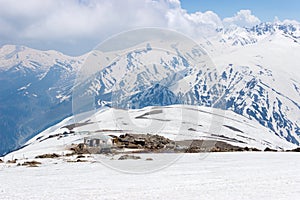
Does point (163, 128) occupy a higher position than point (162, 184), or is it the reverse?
point (163, 128)

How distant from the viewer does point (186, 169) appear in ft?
103

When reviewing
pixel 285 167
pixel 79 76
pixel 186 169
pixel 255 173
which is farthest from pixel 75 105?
pixel 285 167

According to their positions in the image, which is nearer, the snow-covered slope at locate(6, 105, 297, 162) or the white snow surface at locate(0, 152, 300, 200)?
the white snow surface at locate(0, 152, 300, 200)

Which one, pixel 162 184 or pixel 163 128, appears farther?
pixel 163 128

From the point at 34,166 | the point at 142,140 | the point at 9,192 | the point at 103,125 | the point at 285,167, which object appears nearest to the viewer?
the point at 9,192

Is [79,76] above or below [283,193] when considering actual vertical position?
above

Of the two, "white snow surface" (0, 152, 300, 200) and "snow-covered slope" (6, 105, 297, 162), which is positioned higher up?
"snow-covered slope" (6, 105, 297, 162)

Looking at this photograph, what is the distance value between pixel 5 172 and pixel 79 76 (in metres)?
15.5

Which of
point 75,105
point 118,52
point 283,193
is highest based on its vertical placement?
point 118,52

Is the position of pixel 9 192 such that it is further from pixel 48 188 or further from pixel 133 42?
pixel 133 42

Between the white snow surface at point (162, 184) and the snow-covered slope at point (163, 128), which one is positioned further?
the snow-covered slope at point (163, 128)

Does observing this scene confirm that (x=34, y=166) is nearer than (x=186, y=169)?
No

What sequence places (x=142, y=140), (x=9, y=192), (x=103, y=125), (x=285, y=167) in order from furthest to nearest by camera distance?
(x=103, y=125)
(x=142, y=140)
(x=285, y=167)
(x=9, y=192)

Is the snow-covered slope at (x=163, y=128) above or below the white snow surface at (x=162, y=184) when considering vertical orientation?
above
